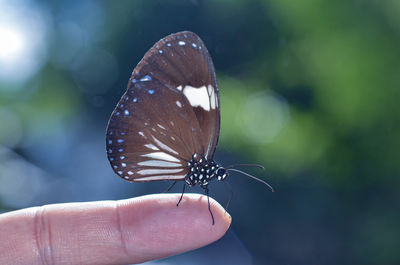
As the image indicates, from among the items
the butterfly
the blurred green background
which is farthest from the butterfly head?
the blurred green background

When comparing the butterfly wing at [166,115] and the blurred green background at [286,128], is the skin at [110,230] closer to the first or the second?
the butterfly wing at [166,115]

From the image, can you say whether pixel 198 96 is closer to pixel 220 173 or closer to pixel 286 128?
pixel 220 173

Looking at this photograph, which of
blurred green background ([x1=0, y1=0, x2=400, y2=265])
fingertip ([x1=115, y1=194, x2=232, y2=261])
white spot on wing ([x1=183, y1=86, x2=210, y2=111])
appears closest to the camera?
fingertip ([x1=115, y1=194, x2=232, y2=261])

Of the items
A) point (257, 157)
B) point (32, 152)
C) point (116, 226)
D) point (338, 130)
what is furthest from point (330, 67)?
A: point (32, 152)

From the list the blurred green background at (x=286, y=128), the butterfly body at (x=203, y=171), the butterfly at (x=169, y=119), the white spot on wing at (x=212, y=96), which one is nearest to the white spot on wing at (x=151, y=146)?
the butterfly at (x=169, y=119)

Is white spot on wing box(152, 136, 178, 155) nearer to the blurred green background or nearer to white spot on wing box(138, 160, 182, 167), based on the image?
white spot on wing box(138, 160, 182, 167)

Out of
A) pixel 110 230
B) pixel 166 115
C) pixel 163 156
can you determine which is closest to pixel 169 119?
pixel 166 115

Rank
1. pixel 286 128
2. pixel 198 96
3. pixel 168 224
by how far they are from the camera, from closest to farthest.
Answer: pixel 168 224
pixel 198 96
pixel 286 128
